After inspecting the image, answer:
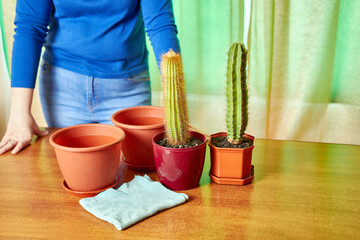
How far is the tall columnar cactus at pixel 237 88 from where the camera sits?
824 mm

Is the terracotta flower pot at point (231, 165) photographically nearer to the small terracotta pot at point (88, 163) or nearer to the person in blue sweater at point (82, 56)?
the small terracotta pot at point (88, 163)

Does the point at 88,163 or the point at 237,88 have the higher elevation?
the point at 237,88

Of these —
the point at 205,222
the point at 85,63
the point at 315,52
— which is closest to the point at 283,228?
the point at 205,222

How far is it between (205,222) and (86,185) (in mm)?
286

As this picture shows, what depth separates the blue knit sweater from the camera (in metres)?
1.23

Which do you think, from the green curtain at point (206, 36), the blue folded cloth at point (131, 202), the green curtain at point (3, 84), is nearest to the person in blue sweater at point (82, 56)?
→ the blue folded cloth at point (131, 202)

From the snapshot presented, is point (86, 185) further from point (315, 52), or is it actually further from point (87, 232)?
point (315, 52)

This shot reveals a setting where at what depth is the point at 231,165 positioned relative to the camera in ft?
2.88

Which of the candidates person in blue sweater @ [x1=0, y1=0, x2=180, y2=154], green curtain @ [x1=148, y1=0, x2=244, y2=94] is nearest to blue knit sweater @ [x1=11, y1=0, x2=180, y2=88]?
person in blue sweater @ [x1=0, y1=0, x2=180, y2=154]

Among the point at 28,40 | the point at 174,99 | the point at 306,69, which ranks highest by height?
the point at 28,40

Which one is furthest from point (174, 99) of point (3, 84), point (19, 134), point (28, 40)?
point (3, 84)

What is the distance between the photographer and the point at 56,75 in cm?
140

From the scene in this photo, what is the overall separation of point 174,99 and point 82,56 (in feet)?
2.20

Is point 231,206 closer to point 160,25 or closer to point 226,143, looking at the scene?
point 226,143
